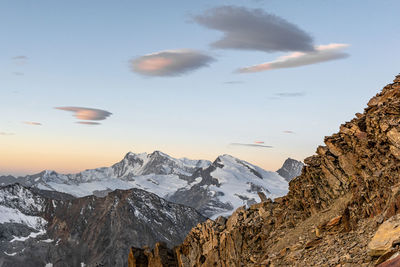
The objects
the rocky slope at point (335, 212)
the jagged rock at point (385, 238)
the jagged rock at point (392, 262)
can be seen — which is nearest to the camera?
the jagged rock at point (392, 262)

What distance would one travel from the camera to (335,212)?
3994 centimetres

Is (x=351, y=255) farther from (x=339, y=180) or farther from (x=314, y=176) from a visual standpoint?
(x=314, y=176)

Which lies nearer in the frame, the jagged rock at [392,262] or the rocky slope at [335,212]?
the jagged rock at [392,262]

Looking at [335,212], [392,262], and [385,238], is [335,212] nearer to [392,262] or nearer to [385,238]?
[385,238]

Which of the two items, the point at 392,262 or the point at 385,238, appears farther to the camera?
the point at 385,238

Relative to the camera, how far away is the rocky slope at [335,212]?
3109cm

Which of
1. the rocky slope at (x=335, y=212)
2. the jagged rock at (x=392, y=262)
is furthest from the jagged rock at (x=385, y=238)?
the jagged rock at (x=392, y=262)

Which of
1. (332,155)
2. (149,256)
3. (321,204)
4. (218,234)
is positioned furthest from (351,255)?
(149,256)

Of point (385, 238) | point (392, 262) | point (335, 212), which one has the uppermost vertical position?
point (385, 238)

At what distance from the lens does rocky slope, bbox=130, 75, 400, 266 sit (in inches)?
1224

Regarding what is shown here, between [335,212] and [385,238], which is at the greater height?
[385,238]

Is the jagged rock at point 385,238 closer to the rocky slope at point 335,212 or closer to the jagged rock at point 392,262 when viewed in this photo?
the rocky slope at point 335,212

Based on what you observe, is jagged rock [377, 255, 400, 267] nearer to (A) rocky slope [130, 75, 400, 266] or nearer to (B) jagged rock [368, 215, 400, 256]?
(A) rocky slope [130, 75, 400, 266]

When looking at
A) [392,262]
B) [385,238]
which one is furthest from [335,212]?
[392,262]
